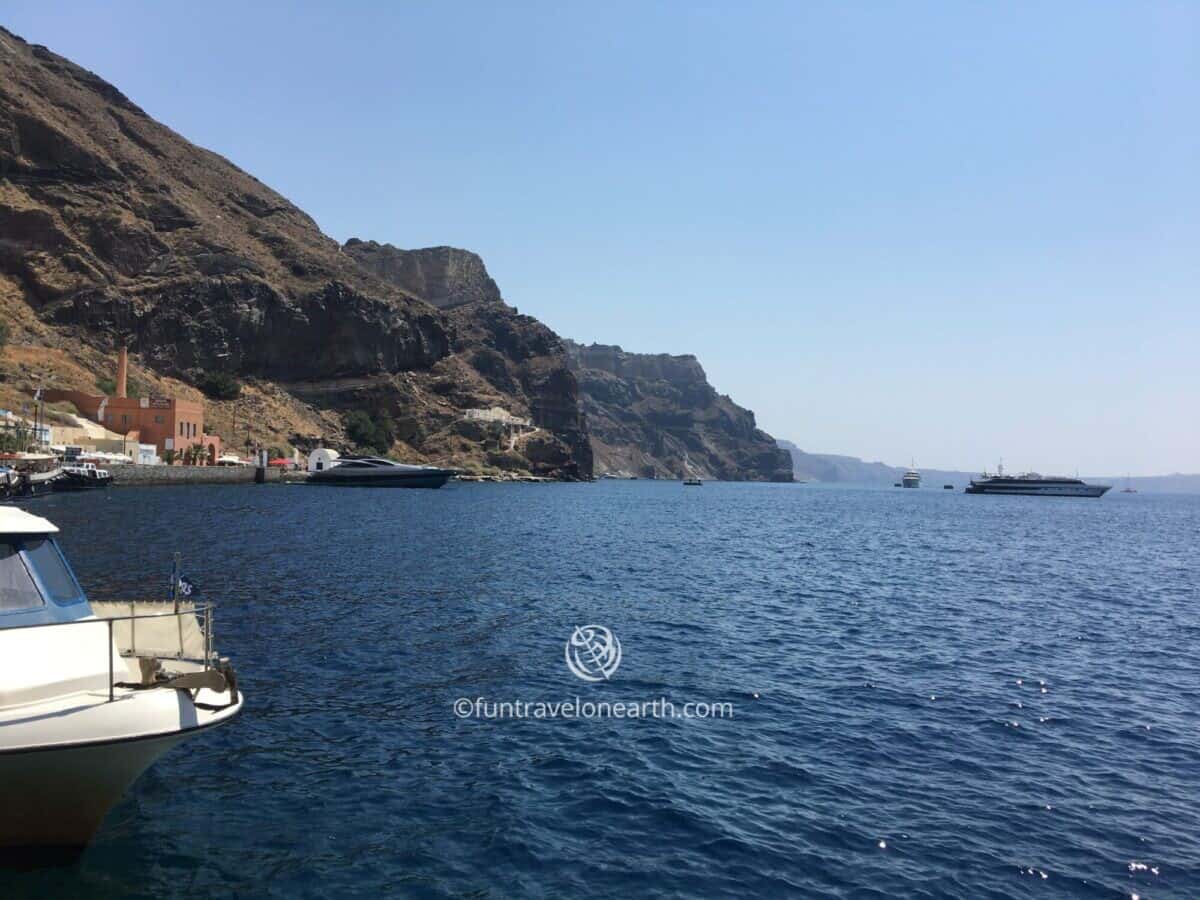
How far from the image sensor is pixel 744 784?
14562 millimetres

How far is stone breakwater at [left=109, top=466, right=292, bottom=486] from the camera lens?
317 ft

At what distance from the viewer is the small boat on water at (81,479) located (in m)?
80.0

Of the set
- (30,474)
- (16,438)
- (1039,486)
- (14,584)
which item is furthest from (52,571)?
(1039,486)

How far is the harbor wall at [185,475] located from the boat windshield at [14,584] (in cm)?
9537

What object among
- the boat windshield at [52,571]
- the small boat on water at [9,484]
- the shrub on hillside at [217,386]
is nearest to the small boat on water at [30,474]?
the small boat on water at [9,484]

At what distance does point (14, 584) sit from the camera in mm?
11984

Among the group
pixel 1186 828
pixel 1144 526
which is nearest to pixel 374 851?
pixel 1186 828

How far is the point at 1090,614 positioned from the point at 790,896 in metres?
29.9

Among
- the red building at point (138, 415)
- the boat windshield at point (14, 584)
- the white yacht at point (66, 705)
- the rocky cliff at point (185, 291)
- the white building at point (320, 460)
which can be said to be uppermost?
the rocky cliff at point (185, 291)

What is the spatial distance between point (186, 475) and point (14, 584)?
104 metres

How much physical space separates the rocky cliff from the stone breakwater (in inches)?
832

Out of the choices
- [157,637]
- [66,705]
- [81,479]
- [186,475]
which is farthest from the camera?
[186,475]

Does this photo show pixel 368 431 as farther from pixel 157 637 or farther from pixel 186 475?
pixel 157 637

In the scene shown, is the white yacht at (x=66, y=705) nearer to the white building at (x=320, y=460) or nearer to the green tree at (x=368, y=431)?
the white building at (x=320, y=460)
